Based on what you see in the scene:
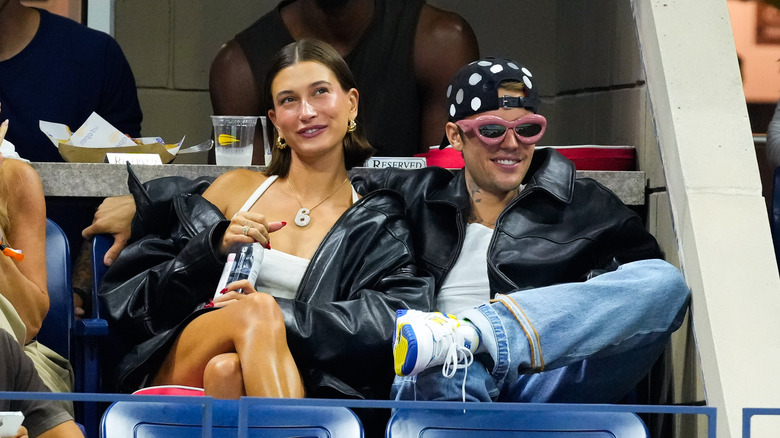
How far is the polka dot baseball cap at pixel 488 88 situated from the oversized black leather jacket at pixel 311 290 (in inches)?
13.5

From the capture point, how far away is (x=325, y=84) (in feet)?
11.8

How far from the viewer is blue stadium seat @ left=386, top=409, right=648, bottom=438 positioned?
233 centimetres

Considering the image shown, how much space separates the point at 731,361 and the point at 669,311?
197 millimetres

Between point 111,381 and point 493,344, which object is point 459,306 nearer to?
point 493,344

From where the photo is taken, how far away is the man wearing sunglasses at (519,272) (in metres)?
2.79

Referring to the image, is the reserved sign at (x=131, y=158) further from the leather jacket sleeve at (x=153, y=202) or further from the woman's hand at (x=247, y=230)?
the woman's hand at (x=247, y=230)

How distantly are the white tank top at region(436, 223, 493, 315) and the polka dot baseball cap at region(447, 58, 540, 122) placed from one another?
368 millimetres

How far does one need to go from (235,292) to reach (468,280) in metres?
0.67

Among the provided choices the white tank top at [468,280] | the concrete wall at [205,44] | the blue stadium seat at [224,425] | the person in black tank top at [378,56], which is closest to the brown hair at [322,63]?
the white tank top at [468,280]

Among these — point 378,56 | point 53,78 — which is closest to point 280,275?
point 53,78

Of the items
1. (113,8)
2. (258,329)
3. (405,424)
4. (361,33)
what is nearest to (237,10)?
(113,8)

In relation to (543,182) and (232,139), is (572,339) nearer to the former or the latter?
(543,182)

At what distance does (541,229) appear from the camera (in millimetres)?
3447

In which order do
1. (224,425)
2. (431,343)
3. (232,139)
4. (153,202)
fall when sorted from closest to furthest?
(224,425)
(431,343)
(153,202)
(232,139)
